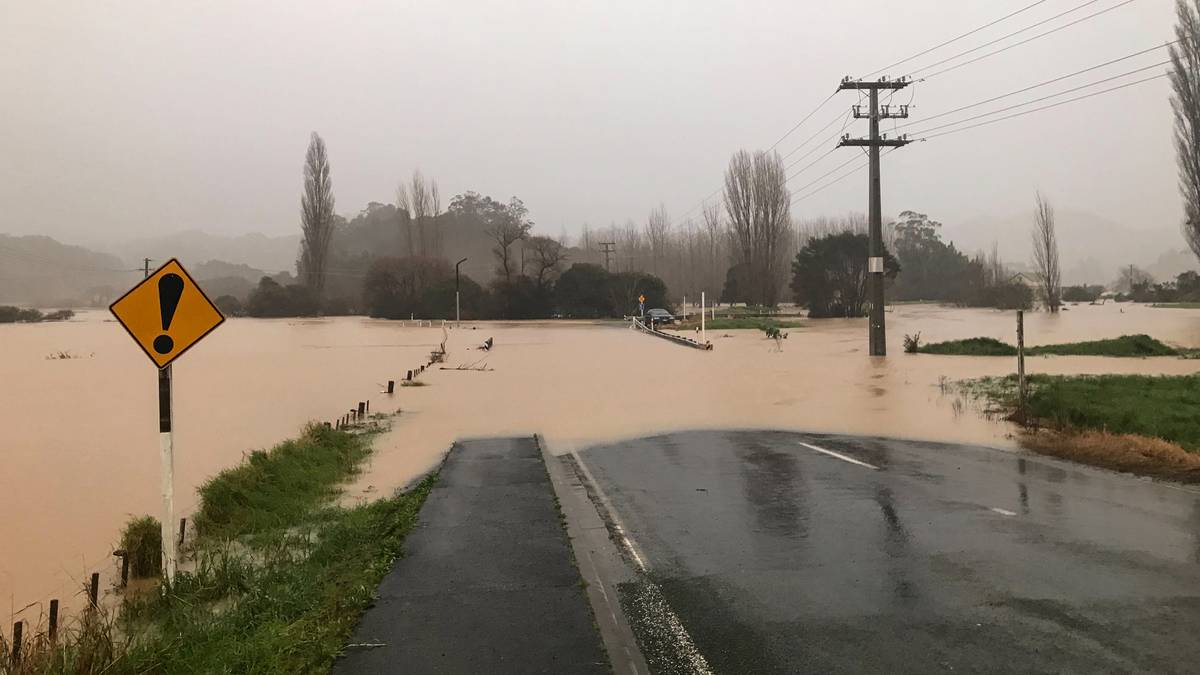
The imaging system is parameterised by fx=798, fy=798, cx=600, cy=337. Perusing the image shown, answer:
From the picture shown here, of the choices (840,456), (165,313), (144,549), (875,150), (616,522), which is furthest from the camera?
(875,150)

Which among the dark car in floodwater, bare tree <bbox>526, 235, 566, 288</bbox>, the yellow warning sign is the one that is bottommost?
the dark car in floodwater

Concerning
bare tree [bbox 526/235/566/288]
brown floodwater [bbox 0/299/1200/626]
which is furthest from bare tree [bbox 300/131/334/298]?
brown floodwater [bbox 0/299/1200/626]

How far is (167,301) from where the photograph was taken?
5.74m

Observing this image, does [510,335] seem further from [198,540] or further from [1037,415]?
[198,540]

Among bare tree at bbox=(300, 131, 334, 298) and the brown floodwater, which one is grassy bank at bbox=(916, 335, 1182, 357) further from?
bare tree at bbox=(300, 131, 334, 298)

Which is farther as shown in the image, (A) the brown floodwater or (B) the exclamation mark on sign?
(A) the brown floodwater

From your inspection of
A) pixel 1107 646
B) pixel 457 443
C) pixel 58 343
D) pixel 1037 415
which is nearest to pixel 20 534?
pixel 457 443

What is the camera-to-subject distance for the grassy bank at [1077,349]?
91.6 feet

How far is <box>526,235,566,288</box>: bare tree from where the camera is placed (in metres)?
76.7

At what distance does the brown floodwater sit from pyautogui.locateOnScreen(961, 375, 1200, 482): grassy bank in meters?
0.87

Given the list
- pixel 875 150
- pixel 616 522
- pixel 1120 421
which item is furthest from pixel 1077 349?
pixel 616 522

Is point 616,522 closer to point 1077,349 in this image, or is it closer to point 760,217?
point 1077,349

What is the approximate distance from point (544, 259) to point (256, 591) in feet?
236

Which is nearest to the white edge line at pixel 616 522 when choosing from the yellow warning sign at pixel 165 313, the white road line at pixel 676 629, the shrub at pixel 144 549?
the white road line at pixel 676 629
